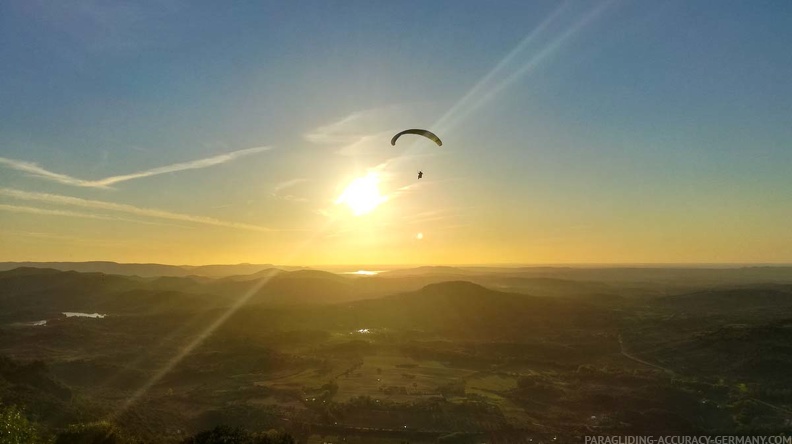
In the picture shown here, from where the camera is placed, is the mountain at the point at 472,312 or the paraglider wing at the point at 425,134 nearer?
the paraglider wing at the point at 425,134

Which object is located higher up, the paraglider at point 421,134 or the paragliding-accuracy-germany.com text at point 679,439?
the paraglider at point 421,134

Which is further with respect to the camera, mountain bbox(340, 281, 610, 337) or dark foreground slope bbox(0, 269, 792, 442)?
mountain bbox(340, 281, 610, 337)

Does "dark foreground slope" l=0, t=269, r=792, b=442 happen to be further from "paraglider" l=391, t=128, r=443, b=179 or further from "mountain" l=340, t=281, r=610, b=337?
"paraglider" l=391, t=128, r=443, b=179

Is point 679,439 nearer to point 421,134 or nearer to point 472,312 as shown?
point 421,134

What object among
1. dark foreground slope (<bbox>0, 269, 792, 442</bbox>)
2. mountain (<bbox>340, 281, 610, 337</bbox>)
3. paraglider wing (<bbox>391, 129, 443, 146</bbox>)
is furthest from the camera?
mountain (<bbox>340, 281, 610, 337</bbox>)

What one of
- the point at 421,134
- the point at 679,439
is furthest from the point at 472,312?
the point at 421,134

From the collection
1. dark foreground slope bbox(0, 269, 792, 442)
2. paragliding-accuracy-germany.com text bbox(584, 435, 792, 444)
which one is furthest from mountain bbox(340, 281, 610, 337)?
paragliding-accuracy-germany.com text bbox(584, 435, 792, 444)

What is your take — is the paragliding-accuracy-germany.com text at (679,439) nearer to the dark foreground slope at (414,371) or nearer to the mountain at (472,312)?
the dark foreground slope at (414,371)

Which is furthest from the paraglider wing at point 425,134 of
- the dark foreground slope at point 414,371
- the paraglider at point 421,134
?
the dark foreground slope at point 414,371

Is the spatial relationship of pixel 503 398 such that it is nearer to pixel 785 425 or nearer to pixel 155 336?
pixel 785 425

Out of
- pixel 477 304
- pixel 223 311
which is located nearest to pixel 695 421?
pixel 477 304

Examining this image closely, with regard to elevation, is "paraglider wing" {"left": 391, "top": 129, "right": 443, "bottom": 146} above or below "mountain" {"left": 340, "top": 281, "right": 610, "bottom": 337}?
above
